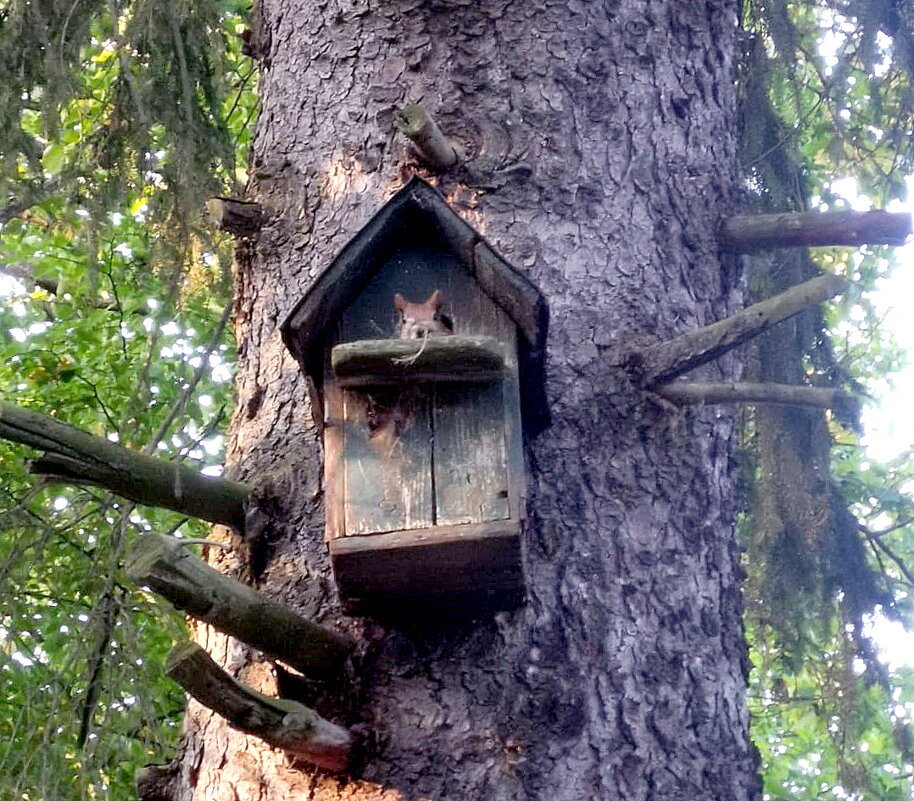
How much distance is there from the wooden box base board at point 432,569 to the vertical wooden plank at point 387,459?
26 mm

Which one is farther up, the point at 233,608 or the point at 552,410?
the point at 552,410

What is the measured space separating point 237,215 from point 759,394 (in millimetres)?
1018

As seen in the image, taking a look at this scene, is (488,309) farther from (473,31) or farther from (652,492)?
(473,31)

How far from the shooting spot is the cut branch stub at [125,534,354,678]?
5.29 ft

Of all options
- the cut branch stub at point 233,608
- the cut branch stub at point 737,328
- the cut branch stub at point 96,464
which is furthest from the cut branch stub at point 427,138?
the cut branch stub at point 233,608

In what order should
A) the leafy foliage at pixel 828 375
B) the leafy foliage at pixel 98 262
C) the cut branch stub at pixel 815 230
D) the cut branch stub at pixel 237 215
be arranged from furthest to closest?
1. the leafy foliage at pixel 828 375
2. the leafy foliage at pixel 98 262
3. the cut branch stub at pixel 237 215
4. the cut branch stub at pixel 815 230

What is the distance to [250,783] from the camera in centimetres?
185

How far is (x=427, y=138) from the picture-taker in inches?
81.4

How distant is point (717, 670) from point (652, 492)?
321 mm

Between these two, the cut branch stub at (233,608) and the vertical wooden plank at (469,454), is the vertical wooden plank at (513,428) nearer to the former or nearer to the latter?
the vertical wooden plank at (469,454)

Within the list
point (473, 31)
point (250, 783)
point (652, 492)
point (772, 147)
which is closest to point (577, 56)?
point (473, 31)

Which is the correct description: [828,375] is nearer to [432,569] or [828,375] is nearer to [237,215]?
[237,215]

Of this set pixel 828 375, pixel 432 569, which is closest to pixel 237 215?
pixel 432 569

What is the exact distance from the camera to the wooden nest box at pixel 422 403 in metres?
1.63
